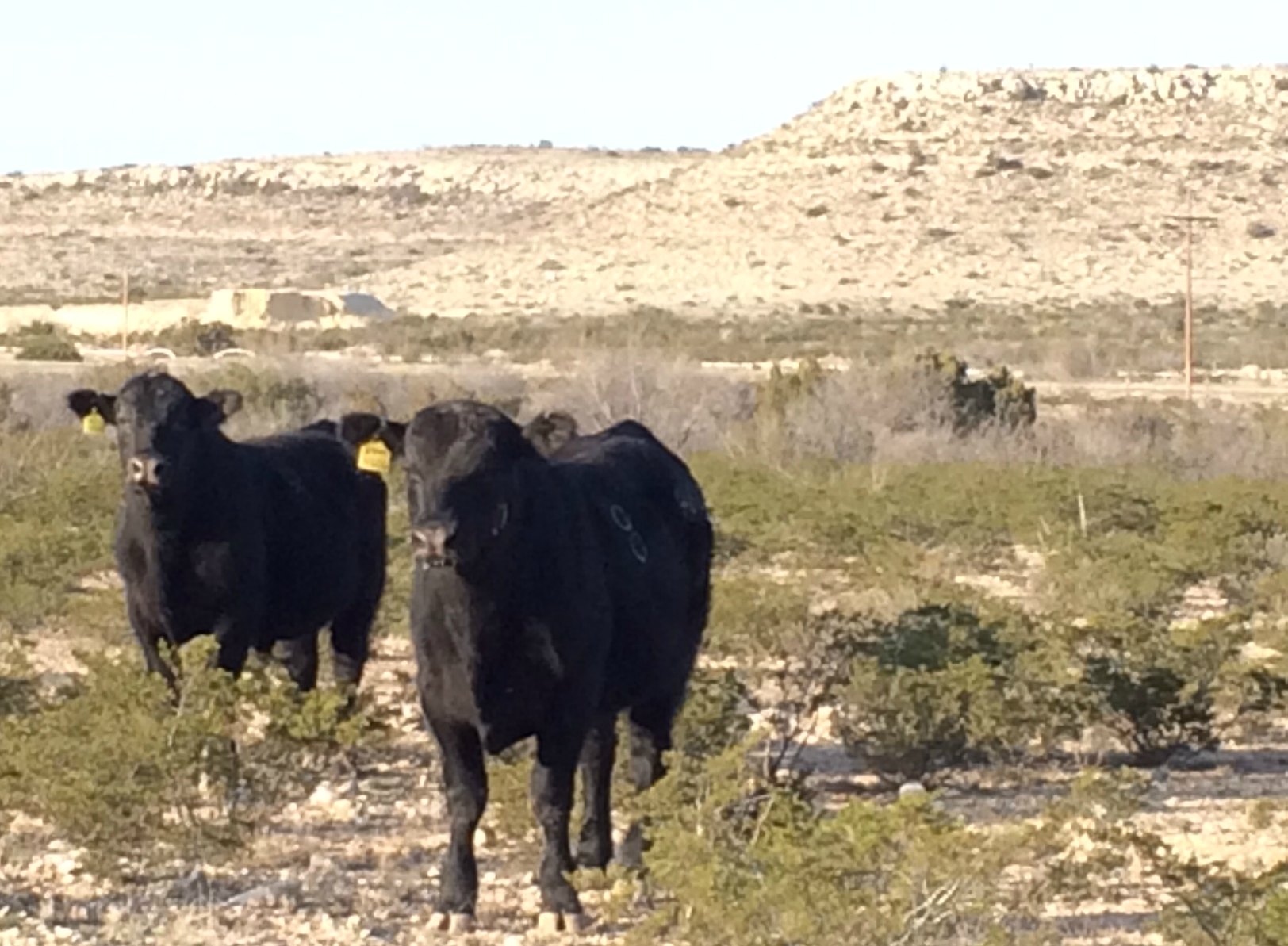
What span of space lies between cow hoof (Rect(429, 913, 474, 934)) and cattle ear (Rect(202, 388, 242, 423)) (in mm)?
4289

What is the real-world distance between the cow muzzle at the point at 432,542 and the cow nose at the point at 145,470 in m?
3.68

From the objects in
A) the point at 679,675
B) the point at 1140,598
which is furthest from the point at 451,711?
the point at 1140,598

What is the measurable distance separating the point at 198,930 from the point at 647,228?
267 feet

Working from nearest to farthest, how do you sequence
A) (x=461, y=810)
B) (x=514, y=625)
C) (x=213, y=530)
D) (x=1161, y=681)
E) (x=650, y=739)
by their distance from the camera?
1. (x=514, y=625)
2. (x=461, y=810)
3. (x=650, y=739)
4. (x=213, y=530)
5. (x=1161, y=681)

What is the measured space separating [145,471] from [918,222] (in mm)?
76455

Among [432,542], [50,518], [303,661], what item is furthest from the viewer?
[50,518]

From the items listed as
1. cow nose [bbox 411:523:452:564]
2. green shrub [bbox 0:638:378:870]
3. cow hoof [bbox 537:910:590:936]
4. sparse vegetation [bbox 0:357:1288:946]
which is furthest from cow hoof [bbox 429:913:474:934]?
cow nose [bbox 411:523:452:564]

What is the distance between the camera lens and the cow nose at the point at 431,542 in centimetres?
906

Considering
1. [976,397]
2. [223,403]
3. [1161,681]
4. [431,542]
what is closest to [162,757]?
[431,542]

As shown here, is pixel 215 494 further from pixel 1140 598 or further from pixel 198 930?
pixel 1140 598

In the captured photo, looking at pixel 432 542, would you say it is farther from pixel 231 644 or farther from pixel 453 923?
pixel 231 644

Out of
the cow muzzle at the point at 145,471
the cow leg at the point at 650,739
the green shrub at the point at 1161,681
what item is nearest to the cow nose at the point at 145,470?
the cow muzzle at the point at 145,471

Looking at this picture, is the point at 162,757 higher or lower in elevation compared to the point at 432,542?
lower

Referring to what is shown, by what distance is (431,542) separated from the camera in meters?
9.07
